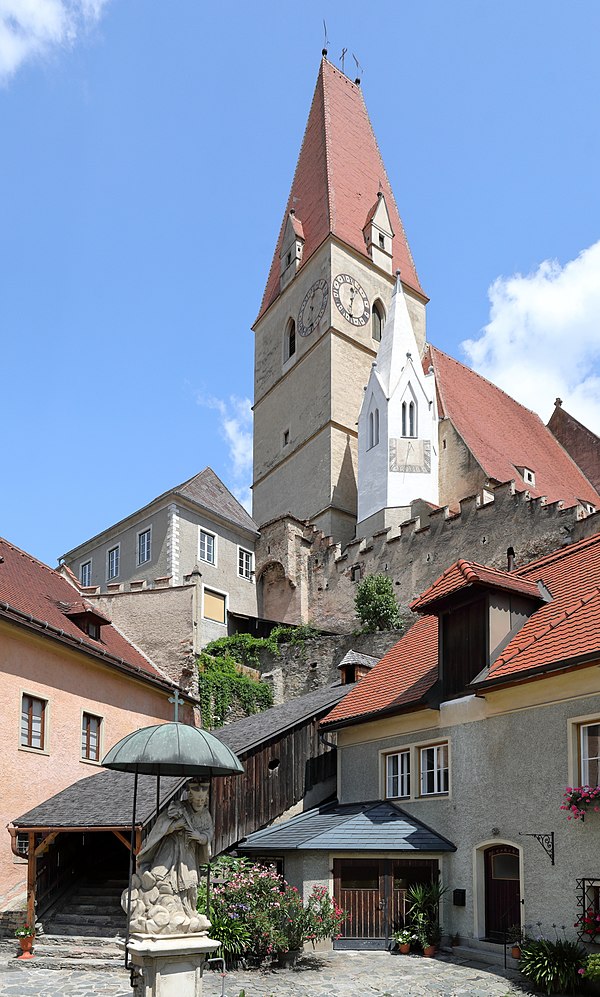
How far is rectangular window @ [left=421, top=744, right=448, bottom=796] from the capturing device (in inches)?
666

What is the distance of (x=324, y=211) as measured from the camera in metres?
52.9

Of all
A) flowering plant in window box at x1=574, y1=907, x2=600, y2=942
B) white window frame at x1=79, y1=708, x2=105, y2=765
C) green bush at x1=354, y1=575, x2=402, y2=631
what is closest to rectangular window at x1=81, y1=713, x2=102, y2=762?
white window frame at x1=79, y1=708, x2=105, y2=765

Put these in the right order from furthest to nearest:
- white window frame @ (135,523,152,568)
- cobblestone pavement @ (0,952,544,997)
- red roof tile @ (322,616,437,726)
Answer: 1. white window frame @ (135,523,152,568)
2. red roof tile @ (322,616,437,726)
3. cobblestone pavement @ (0,952,544,997)

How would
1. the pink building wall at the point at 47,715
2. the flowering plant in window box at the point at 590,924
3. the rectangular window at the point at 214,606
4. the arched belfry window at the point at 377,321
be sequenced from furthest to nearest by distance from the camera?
1. the arched belfry window at the point at 377,321
2. the rectangular window at the point at 214,606
3. the pink building wall at the point at 47,715
4. the flowering plant in window box at the point at 590,924

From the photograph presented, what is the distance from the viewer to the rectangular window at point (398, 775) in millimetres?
18078

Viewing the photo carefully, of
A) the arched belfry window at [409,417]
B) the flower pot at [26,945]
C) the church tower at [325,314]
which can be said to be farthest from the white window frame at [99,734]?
the arched belfry window at [409,417]

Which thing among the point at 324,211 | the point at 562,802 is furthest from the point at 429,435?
the point at 562,802

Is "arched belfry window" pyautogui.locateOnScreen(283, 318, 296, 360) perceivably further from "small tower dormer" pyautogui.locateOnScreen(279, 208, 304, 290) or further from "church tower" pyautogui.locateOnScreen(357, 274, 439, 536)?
"church tower" pyautogui.locateOnScreen(357, 274, 439, 536)

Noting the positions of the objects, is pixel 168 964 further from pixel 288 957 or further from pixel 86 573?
pixel 86 573

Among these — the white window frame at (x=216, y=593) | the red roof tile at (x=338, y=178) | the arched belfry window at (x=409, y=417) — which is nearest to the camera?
the white window frame at (x=216, y=593)

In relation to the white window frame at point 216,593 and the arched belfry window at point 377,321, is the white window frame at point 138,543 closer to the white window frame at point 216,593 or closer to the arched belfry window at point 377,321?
the white window frame at point 216,593

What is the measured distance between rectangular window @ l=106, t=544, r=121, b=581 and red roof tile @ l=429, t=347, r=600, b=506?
16.8 meters

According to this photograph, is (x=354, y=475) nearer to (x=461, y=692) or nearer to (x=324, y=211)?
(x=324, y=211)

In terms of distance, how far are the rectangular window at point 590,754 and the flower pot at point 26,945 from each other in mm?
9645
